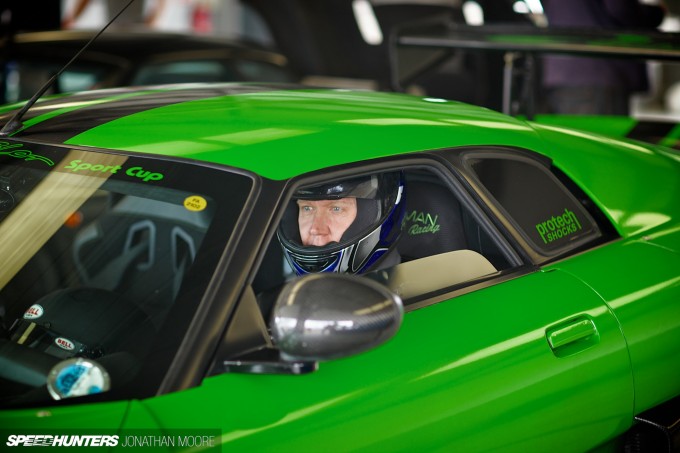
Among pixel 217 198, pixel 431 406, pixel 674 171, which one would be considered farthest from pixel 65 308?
pixel 674 171

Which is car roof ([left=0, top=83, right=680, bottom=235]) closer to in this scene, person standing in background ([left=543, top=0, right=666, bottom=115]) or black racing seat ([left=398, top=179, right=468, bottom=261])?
black racing seat ([left=398, top=179, right=468, bottom=261])

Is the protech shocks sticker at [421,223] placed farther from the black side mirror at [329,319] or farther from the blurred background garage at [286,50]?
the blurred background garage at [286,50]

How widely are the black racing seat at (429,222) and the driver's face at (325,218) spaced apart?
7.7 inches

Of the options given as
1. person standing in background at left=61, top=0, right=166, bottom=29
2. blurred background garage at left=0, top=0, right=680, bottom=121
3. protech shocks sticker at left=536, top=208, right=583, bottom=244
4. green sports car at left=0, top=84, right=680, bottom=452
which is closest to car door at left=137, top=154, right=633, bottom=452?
green sports car at left=0, top=84, right=680, bottom=452

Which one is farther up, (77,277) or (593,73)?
(77,277)

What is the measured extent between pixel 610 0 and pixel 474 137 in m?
2.69

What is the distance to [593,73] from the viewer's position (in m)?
5.14

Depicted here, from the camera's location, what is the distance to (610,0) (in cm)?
473

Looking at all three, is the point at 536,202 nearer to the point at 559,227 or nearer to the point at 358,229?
the point at 559,227

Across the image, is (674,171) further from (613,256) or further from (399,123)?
(399,123)

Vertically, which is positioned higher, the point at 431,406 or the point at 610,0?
the point at 610,0

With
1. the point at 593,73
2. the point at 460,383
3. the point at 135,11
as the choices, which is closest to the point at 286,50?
the point at 593,73

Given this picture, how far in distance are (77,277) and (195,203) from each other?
68 centimetres

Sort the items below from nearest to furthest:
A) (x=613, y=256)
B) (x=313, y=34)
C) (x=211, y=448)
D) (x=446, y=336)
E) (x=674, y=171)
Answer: (x=211, y=448) → (x=446, y=336) → (x=613, y=256) → (x=674, y=171) → (x=313, y=34)
